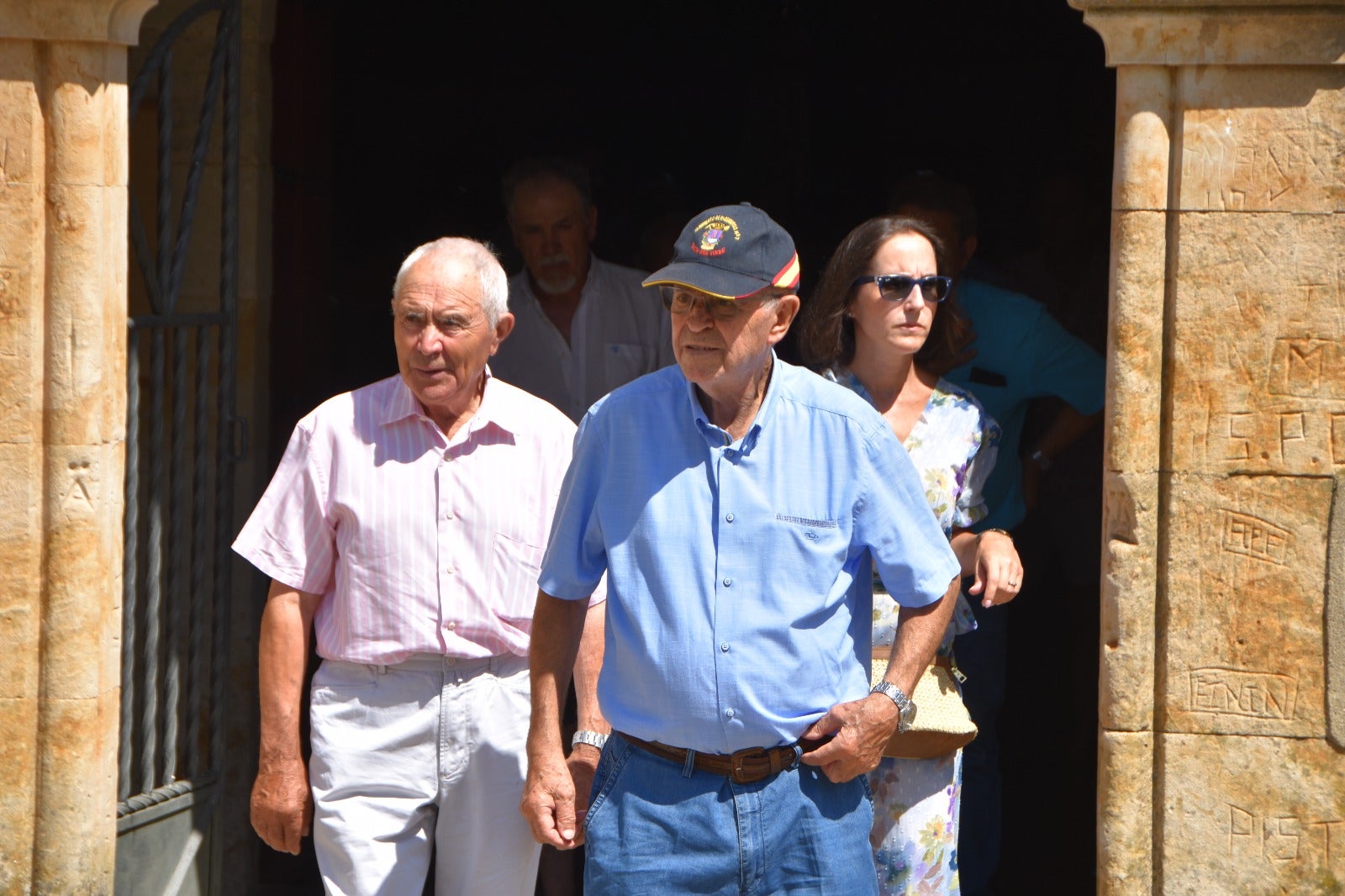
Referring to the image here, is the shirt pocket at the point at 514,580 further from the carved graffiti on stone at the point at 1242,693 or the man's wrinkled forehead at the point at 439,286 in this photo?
the carved graffiti on stone at the point at 1242,693

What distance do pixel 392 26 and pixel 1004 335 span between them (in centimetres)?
410

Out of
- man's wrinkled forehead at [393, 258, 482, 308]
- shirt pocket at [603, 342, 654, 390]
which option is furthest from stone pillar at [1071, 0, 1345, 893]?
shirt pocket at [603, 342, 654, 390]

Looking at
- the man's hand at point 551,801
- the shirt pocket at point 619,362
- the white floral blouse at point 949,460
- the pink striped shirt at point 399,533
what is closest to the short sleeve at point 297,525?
the pink striped shirt at point 399,533

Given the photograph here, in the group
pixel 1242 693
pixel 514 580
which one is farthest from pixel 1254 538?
pixel 514 580

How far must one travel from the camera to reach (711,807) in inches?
109

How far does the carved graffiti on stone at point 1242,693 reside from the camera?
3555mm

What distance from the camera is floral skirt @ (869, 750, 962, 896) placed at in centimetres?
335

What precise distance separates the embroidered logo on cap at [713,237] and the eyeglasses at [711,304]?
8cm

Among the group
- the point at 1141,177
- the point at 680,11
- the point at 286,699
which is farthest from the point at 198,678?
the point at 680,11

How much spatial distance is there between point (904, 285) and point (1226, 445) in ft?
2.66

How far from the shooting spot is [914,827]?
3.36m

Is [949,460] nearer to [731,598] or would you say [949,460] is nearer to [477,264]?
[731,598]

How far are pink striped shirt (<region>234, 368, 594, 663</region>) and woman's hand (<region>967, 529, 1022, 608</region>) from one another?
929 millimetres

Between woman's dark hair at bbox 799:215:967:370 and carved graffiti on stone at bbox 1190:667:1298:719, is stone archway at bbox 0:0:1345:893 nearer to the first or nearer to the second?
carved graffiti on stone at bbox 1190:667:1298:719
